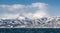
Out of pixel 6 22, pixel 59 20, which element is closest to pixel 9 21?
pixel 6 22

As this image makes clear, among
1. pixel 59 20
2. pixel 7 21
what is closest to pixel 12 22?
pixel 7 21

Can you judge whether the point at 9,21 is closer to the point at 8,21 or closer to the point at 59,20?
the point at 8,21

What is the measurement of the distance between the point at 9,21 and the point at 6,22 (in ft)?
13.6

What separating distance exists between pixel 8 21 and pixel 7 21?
1.64 m

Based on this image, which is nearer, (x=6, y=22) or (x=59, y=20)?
(x=6, y=22)

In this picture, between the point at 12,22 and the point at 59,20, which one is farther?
the point at 59,20

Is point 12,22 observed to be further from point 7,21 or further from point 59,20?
point 59,20

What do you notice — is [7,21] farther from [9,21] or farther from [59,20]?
[59,20]

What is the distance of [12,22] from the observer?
6639 inches

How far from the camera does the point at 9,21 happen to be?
17675 cm

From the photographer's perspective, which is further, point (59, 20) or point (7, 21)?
point (59, 20)

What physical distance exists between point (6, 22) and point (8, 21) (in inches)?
94.4

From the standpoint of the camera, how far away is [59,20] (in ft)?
654

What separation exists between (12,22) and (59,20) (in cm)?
5164
